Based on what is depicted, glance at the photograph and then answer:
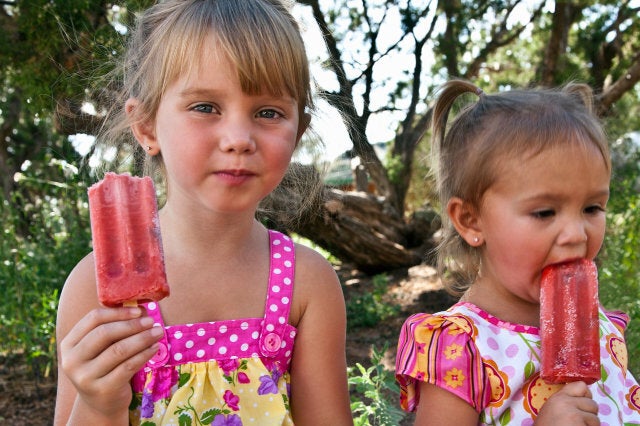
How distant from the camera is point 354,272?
7980mm

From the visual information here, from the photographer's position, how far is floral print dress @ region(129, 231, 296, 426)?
2037mm

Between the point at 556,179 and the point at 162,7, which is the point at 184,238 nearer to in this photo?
the point at 162,7

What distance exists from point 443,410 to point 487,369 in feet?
0.56

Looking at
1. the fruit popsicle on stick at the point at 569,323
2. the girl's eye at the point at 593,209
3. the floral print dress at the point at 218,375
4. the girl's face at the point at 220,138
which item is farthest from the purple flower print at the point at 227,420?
the girl's eye at the point at 593,209

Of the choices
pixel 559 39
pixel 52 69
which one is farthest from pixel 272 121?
pixel 559 39

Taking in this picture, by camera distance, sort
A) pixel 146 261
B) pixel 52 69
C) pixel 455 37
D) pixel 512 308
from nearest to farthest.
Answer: pixel 146 261, pixel 512 308, pixel 52 69, pixel 455 37

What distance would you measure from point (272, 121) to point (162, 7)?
1.86ft

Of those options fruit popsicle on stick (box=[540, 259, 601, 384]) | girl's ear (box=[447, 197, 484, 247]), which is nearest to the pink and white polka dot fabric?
girl's ear (box=[447, 197, 484, 247])

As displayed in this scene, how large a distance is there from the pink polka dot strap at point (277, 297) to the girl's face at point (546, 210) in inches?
26.4

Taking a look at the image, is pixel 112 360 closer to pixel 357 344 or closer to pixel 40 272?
pixel 40 272

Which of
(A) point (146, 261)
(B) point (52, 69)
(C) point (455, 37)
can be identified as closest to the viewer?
(A) point (146, 261)

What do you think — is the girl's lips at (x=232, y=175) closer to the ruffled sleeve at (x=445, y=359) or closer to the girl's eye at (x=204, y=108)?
the girl's eye at (x=204, y=108)

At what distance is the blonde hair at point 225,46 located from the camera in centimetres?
197

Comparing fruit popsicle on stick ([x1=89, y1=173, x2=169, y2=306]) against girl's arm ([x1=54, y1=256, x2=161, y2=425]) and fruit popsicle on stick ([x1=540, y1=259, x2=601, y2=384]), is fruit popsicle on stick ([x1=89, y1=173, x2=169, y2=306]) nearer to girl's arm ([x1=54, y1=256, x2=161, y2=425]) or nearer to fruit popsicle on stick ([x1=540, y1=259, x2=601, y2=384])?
girl's arm ([x1=54, y1=256, x2=161, y2=425])
